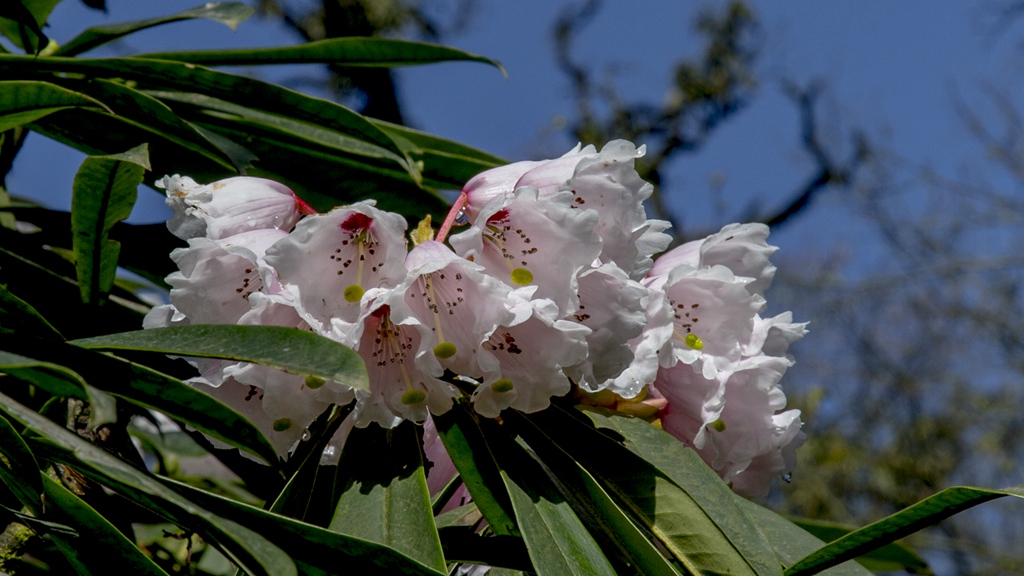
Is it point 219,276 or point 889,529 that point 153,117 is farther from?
point 889,529

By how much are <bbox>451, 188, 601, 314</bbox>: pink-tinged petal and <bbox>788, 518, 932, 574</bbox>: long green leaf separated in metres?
0.61

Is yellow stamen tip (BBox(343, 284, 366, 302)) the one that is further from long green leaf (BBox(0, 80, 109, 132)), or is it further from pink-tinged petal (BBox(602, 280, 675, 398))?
long green leaf (BBox(0, 80, 109, 132))

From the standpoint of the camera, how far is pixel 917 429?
7500 mm

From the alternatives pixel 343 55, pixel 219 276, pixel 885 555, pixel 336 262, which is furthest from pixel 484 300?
pixel 885 555

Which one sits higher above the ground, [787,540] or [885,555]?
[885,555]

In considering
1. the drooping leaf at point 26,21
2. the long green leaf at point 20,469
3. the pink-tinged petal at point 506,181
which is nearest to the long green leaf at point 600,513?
the pink-tinged petal at point 506,181

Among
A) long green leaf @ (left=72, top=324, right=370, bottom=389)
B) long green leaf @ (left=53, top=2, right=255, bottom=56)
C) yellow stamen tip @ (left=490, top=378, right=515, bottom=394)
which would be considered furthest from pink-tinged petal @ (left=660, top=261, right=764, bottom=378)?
long green leaf @ (left=53, top=2, right=255, bottom=56)

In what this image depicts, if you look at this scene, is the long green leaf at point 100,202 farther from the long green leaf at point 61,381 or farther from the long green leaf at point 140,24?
the long green leaf at point 140,24

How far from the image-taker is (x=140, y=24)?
1350 mm

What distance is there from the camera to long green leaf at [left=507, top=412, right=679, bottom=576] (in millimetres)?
743

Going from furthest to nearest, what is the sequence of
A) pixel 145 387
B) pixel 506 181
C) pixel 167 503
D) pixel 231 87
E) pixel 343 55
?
pixel 343 55 < pixel 231 87 < pixel 506 181 < pixel 145 387 < pixel 167 503

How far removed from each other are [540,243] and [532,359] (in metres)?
0.12

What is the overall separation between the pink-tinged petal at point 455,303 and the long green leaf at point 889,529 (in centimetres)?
34

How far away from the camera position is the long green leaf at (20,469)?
26.1 inches
